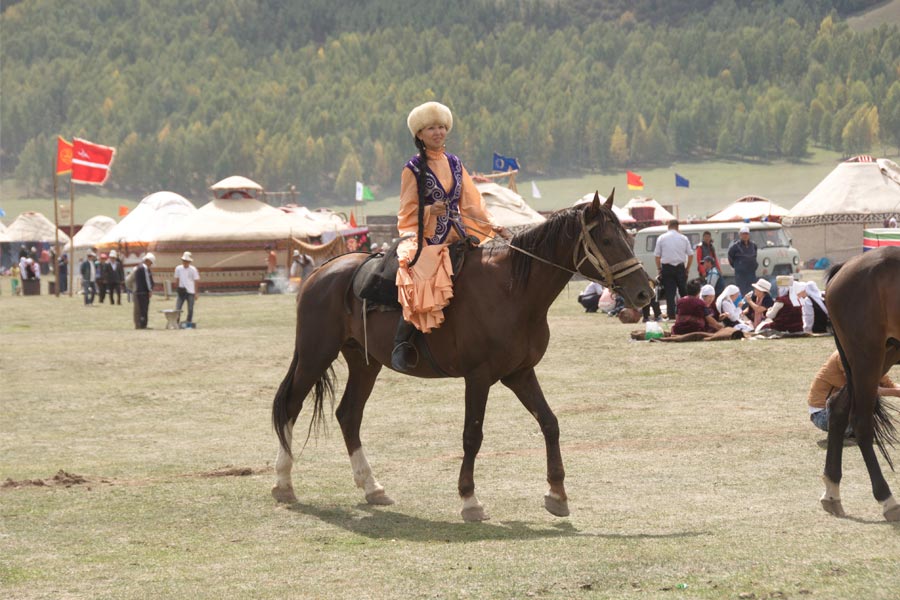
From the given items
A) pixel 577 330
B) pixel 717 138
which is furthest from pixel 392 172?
pixel 577 330

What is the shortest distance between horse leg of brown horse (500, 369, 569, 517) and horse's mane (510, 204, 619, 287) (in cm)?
62

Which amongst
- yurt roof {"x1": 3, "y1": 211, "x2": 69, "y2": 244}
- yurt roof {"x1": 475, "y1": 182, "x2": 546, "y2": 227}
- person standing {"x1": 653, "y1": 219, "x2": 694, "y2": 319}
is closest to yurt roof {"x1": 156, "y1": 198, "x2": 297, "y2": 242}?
yurt roof {"x1": 475, "y1": 182, "x2": 546, "y2": 227}

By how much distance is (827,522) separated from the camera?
275 inches

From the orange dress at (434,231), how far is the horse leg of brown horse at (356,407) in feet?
3.08

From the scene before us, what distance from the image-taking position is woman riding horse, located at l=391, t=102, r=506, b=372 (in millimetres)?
7848

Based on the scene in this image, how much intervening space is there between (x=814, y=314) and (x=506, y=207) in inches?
1069

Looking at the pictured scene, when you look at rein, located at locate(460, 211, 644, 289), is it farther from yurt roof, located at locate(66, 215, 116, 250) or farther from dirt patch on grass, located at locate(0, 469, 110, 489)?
yurt roof, located at locate(66, 215, 116, 250)

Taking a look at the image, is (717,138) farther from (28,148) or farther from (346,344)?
(346,344)

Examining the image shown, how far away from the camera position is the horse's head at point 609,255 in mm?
7336

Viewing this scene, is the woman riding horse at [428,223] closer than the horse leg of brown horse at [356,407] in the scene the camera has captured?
Yes

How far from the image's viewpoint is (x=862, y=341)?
24.3 ft

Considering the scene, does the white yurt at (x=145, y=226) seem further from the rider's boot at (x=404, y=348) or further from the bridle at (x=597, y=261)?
the bridle at (x=597, y=261)

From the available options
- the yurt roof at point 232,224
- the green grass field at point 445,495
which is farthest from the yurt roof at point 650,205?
the green grass field at point 445,495

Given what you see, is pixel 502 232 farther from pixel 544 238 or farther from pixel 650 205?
pixel 650 205
